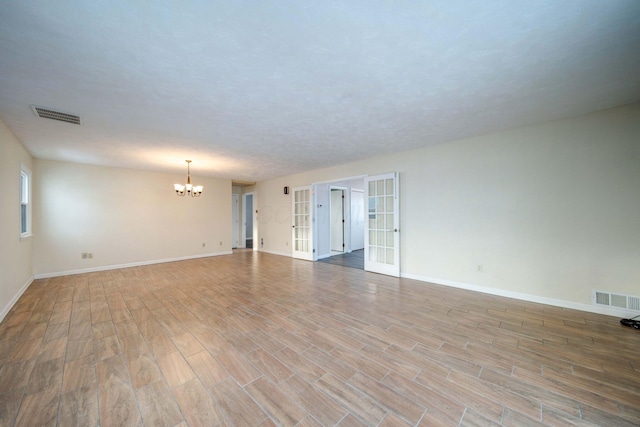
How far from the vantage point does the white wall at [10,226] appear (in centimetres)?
310

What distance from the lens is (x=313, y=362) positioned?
209cm

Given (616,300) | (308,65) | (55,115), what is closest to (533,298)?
(616,300)

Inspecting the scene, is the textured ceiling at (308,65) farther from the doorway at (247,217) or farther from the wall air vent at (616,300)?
the doorway at (247,217)

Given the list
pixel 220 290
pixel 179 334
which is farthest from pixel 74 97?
pixel 220 290

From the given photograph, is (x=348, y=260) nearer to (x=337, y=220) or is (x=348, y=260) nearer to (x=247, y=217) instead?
(x=337, y=220)

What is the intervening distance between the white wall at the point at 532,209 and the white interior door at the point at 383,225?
0.53ft

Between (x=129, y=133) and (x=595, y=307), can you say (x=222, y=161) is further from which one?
(x=595, y=307)

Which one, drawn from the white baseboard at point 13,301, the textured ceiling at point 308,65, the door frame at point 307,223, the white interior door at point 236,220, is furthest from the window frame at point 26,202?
the door frame at point 307,223

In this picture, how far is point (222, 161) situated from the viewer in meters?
5.29

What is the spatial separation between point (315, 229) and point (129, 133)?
461cm

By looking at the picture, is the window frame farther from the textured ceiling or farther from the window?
A: the textured ceiling

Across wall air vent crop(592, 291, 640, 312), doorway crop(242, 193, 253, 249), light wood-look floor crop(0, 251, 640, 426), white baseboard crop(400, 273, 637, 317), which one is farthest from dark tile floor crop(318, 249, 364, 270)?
doorway crop(242, 193, 253, 249)

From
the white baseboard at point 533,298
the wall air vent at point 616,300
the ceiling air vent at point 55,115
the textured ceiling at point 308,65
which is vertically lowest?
the white baseboard at point 533,298

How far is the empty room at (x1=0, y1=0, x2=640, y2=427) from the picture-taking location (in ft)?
5.20
